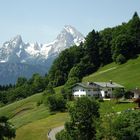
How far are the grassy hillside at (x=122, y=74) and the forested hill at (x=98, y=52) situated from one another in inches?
151

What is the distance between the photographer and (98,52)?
577 ft

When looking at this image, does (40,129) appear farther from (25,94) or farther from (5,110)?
(25,94)

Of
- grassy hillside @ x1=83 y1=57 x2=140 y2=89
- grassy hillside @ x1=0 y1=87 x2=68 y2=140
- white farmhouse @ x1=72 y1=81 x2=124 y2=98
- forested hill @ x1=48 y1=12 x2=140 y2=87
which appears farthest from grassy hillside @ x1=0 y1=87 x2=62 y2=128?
forested hill @ x1=48 y1=12 x2=140 y2=87

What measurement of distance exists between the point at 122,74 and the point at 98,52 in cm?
3073

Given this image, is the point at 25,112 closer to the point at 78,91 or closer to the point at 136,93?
the point at 78,91

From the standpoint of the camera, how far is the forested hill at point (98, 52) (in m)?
164

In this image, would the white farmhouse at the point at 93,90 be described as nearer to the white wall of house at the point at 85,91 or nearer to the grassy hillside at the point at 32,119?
the white wall of house at the point at 85,91

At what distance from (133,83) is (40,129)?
48.6 meters

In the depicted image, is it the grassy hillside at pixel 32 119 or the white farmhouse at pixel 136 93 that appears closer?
the grassy hillside at pixel 32 119

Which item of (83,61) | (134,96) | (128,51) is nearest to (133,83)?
(134,96)

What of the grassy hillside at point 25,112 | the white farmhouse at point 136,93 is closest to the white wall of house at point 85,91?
the grassy hillside at point 25,112

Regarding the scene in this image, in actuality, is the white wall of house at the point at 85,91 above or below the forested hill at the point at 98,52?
below

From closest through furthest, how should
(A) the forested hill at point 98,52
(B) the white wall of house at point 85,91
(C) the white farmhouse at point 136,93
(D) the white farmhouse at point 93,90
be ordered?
(C) the white farmhouse at point 136,93
(D) the white farmhouse at point 93,90
(B) the white wall of house at point 85,91
(A) the forested hill at point 98,52

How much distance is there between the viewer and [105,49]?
574 ft
